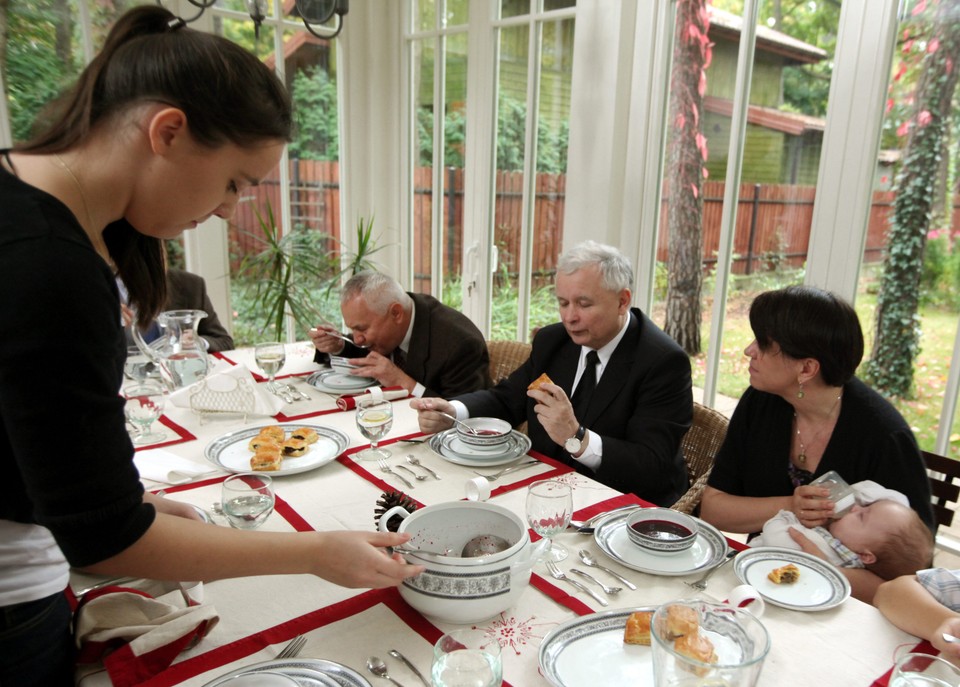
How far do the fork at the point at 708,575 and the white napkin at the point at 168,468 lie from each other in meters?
1.13

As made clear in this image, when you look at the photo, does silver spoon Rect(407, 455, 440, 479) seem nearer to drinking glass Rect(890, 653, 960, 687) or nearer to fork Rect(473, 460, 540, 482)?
fork Rect(473, 460, 540, 482)

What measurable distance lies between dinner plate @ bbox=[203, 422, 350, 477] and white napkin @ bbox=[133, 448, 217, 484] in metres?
0.05

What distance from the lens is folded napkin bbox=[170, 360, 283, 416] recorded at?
2.02 meters

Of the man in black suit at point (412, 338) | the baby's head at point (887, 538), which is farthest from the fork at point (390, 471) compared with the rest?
the baby's head at point (887, 538)

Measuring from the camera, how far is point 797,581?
1.15m

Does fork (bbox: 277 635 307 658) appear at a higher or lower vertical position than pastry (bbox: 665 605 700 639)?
lower

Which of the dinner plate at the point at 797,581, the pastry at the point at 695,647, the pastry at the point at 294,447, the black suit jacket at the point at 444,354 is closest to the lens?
the pastry at the point at 695,647

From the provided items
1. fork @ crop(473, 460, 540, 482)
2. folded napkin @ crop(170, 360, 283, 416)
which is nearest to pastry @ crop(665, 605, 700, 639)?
fork @ crop(473, 460, 540, 482)

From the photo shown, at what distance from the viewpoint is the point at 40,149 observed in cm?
82

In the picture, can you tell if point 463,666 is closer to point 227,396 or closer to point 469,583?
point 469,583

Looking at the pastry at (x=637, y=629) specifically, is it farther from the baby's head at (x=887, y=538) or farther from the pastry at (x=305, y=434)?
the pastry at (x=305, y=434)

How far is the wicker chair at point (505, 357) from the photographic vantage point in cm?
281

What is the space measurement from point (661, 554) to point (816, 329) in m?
0.74

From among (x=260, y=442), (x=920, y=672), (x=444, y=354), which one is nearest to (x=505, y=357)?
(x=444, y=354)
